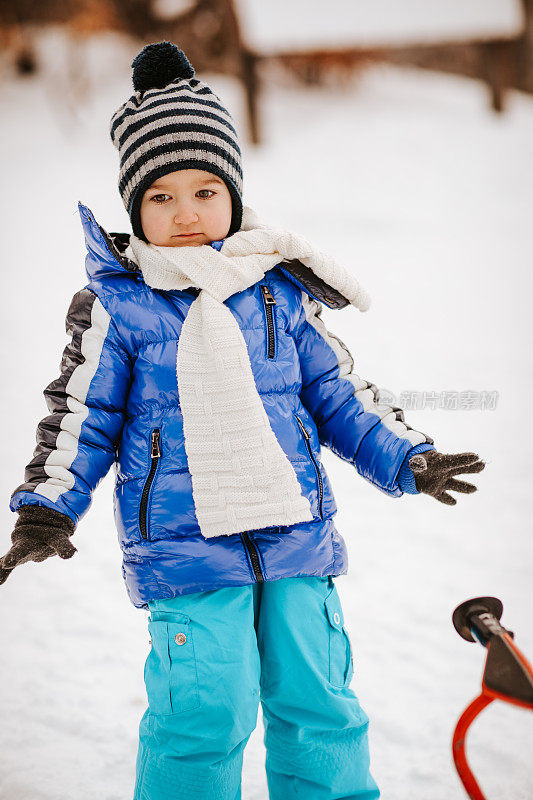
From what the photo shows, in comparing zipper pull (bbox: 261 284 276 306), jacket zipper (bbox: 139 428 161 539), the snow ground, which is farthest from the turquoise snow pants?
zipper pull (bbox: 261 284 276 306)

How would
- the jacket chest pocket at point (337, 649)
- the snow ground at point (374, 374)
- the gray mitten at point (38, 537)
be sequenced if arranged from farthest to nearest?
the snow ground at point (374, 374) < the jacket chest pocket at point (337, 649) < the gray mitten at point (38, 537)

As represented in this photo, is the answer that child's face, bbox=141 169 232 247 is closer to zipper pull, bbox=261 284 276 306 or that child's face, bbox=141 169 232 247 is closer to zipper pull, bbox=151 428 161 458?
zipper pull, bbox=261 284 276 306

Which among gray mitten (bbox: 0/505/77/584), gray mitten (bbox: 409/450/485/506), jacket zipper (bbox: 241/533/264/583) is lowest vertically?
jacket zipper (bbox: 241/533/264/583)

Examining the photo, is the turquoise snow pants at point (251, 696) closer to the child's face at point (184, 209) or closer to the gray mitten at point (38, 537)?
the gray mitten at point (38, 537)

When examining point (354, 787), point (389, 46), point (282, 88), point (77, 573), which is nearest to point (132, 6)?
point (282, 88)

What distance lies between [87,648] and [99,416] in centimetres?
92

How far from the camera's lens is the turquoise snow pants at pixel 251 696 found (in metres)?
1.13

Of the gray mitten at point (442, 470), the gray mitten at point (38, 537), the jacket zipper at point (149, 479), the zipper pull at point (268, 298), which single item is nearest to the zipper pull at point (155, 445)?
the jacket zipper at point (149, 479)

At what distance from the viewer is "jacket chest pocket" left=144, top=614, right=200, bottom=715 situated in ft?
3.70

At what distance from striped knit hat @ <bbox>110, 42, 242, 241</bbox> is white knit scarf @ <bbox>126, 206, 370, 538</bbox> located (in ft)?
0.51

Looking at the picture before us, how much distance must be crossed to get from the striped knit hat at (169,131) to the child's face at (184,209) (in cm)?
2

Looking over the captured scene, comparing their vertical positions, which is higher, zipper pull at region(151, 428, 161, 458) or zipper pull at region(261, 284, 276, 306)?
zipper pull at region(261, 284, 276, 306)

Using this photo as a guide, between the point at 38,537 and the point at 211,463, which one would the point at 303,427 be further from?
the point at 38,537

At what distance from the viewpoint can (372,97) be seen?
19.5ft
